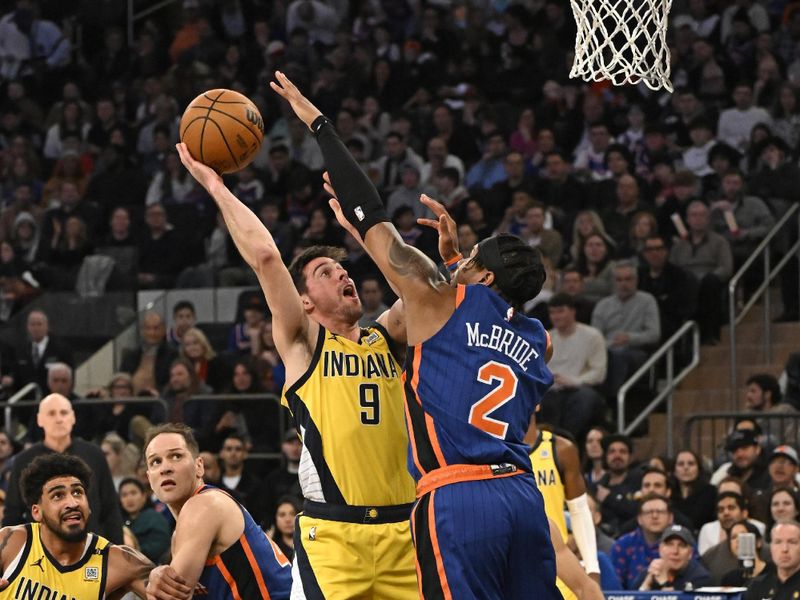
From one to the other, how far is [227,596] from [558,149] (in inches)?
451

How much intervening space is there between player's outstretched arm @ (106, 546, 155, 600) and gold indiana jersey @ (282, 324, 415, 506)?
41.2 inches

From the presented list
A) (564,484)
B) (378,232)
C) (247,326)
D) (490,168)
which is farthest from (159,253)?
(378,232)

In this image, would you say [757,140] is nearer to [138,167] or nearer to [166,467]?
[138,167]

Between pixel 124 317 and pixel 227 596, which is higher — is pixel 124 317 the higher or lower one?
the higher one

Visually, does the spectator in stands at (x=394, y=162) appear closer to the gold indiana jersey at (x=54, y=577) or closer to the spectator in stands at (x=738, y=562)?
the spectator in stands at (x=738, y=562)

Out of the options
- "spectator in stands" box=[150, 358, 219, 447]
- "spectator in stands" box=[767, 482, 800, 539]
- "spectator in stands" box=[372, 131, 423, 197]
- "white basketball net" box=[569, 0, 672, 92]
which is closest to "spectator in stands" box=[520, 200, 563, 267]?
"spectator in stands" box=[372, 131, 423, 197]

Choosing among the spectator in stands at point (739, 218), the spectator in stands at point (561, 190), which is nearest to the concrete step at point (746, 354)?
the spectator in stands at point (739, 218)

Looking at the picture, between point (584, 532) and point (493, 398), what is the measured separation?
3667 mm

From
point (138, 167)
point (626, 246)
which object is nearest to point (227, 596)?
point (626, 246)

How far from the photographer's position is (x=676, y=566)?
10125 mm

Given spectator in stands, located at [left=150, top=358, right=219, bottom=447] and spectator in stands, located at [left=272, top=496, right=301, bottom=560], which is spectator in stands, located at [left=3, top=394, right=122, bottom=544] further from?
spectator in stands, located at [left=150, top=358, right=219, bottom=447]

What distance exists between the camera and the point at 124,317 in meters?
16.3

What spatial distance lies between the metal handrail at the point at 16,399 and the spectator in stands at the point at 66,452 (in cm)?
476

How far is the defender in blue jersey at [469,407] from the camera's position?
5.52 metres
